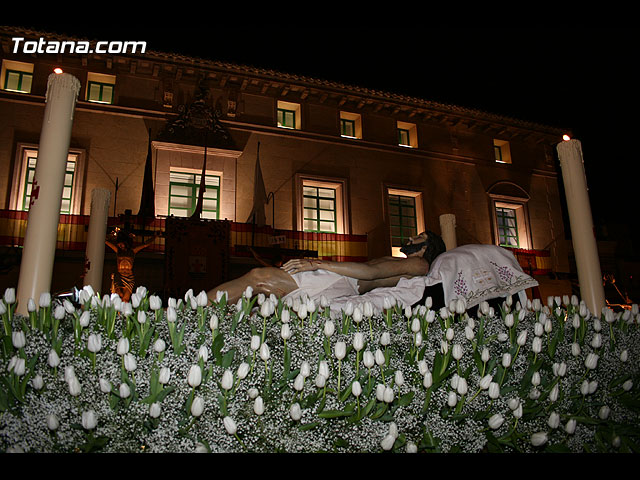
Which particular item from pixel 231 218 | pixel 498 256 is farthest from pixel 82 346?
pixel 231 218

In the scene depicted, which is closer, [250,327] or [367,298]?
[250,327]

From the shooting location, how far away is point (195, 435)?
159cm

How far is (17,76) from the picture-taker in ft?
49.5

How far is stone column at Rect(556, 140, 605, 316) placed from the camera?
3.23 m

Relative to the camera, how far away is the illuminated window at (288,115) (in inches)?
703

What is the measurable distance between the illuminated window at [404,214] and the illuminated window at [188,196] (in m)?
6.58

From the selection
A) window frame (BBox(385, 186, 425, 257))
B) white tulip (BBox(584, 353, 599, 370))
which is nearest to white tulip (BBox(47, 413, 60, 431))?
white tulip (BBox(584, 353, 599, 370))

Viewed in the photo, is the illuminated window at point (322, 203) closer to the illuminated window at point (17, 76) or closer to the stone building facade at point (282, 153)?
the stone building facade at point (282, 153)

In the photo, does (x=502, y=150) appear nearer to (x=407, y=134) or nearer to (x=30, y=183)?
(x=407, y=134)

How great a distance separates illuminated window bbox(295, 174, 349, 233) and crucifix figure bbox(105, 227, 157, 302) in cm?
610

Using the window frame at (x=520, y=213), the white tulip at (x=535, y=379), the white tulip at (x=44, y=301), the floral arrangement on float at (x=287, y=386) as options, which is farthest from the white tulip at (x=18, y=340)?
the window frame at (x=520, y=213)

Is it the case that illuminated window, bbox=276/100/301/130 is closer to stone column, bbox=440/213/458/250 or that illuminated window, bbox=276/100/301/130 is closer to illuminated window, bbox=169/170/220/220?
illuminated window, bbox=169/170/220/220

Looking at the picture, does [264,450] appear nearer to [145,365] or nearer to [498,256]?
[145,365]

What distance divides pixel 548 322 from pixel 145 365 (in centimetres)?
188
